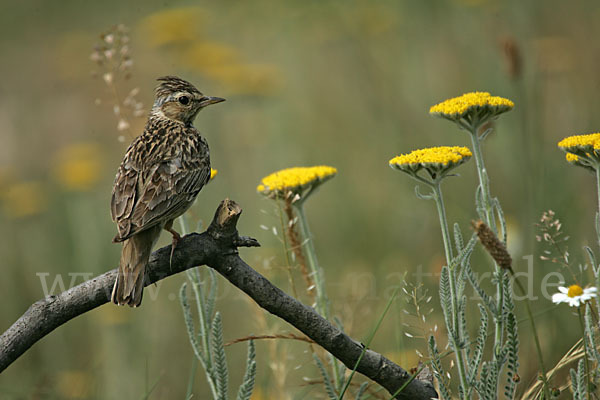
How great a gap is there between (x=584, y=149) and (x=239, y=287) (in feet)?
4.23

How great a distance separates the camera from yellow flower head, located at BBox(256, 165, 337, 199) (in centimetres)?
324

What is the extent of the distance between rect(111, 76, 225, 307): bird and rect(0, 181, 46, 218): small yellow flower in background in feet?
8.36

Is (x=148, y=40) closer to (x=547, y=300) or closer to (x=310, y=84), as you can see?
(x=310, y=84)

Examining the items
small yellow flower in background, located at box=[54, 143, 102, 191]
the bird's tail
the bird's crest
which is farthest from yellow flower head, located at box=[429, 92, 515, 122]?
small yellow flower in background, located at box=[54, 143, 102, 191]

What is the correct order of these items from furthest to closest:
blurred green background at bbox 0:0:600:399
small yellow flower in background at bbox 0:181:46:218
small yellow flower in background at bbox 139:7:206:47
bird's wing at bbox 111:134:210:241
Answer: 1. small yellow flower in background at bbox 139:7:206:47
2. small yellow flower in background at bbox 0:181:46:218
3. blurred green background at bbox 0:0:600:399
4. bird's wing at bbox 111:134:210:241

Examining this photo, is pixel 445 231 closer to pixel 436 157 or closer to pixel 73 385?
pixel 436 157

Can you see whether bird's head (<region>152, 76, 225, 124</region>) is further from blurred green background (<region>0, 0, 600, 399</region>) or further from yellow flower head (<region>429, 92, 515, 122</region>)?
yellow flower head (<region>429, 92, 515, 122</region>)

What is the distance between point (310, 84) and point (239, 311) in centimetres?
393

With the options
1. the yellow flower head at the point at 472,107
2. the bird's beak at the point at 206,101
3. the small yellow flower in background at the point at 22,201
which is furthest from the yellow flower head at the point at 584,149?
the small yellow flower in background at the point at 22,201

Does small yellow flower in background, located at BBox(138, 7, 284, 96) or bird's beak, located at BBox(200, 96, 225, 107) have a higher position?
Result: small yellow flower in background, located at BBox(138, 7, 284, 96)

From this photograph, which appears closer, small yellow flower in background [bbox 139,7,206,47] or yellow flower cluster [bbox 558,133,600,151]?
yellow flower cluster [bbox 558,133,600,151]

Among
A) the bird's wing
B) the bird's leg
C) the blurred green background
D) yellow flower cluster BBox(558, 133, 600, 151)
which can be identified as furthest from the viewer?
the blurred green background

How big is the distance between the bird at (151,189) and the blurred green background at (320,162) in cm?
74

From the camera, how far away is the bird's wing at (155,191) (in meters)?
3.12
